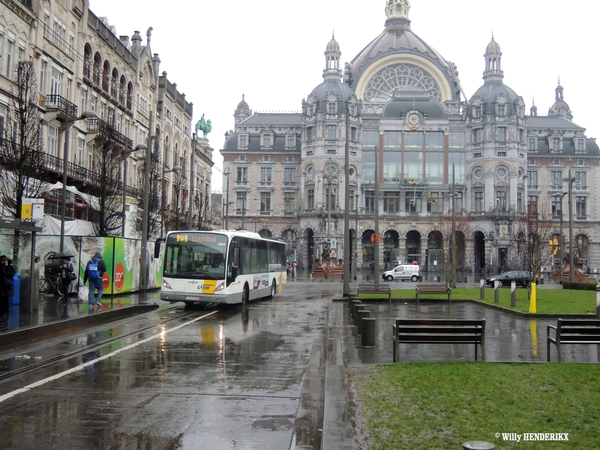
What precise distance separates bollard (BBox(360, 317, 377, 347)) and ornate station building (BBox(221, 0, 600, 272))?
6403 centimetres

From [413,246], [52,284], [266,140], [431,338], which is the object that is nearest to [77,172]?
[52,284]

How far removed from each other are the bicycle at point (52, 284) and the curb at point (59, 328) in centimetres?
453

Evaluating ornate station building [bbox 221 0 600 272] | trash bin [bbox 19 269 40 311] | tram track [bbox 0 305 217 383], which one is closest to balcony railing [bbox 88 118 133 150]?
trash bin [bbox 19 269 40 311]

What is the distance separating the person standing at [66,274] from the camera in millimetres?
22375

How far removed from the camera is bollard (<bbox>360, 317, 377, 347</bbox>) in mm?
12883

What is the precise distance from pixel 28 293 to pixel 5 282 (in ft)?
2.82

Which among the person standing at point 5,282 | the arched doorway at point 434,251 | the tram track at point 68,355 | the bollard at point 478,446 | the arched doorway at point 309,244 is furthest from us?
the arched doorway at point 309,244

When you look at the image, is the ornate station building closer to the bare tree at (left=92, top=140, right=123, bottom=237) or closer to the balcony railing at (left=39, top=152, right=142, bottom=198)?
the balcony railing at (left=39, top=152, right=142, bottom=198)

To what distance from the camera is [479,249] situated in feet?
281

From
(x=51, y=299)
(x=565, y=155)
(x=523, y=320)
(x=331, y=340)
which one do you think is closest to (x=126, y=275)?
(x=51, y=299)

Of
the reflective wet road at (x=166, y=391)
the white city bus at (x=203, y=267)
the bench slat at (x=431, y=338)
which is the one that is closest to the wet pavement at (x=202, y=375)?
the reflective wet road at (x=166, y=391)

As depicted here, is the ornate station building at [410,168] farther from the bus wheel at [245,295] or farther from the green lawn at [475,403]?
the green lawn at [475,403]

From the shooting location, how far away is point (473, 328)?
11117 millimetres

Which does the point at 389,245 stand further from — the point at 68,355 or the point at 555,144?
the point at 68,355
